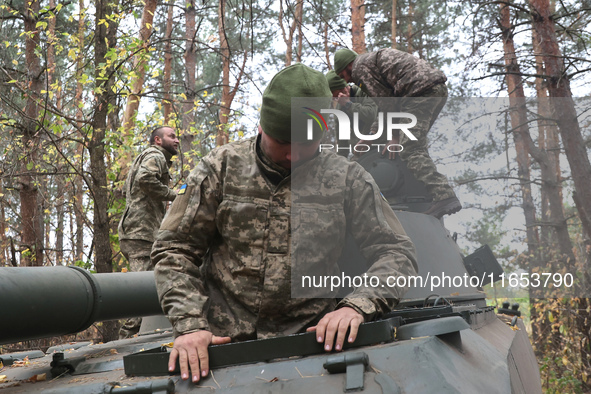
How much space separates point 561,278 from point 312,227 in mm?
7512

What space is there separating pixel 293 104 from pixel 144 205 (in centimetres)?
455

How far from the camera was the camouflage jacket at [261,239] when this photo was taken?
254 centimetres

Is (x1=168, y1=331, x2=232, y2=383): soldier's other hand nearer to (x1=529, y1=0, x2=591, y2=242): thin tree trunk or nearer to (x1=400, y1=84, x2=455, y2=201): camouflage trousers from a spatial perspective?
(x1=400, y1=84, x2=455, y2=201): camouflage trousers

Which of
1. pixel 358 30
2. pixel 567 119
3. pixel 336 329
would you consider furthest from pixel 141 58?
pixel 358 30

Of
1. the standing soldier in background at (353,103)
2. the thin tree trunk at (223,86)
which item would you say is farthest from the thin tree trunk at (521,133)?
the thin tree trunk at (223,86)

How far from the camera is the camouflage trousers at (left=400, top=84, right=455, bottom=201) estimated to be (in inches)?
188

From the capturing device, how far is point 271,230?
258 centimetres

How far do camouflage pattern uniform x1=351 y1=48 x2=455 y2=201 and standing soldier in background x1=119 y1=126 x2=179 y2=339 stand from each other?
7.58 ft

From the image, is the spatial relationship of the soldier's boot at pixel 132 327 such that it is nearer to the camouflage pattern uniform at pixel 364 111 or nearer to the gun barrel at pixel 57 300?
the camouflage pattern uniform at pixel 364 111

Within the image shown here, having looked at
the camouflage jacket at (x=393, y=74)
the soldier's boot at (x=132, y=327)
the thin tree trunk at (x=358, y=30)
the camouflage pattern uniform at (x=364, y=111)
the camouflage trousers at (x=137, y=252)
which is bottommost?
the soldier's boot at (x=132, y=327)

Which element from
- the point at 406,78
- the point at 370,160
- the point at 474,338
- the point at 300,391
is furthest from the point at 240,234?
the point at 406,78

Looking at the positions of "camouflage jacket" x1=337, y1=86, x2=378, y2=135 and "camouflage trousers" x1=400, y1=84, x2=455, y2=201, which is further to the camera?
"camouflage jacket" x1=337, y1=86, x2=378, y2=135

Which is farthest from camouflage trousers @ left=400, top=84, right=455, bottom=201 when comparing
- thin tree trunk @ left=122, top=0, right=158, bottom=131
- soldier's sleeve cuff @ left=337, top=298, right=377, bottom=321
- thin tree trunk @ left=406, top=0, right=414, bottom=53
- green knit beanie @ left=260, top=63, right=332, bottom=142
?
thin tree trunk @ left=406, top=0, right=414, bottom=53

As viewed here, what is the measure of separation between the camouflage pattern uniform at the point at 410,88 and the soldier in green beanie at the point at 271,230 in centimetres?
226
